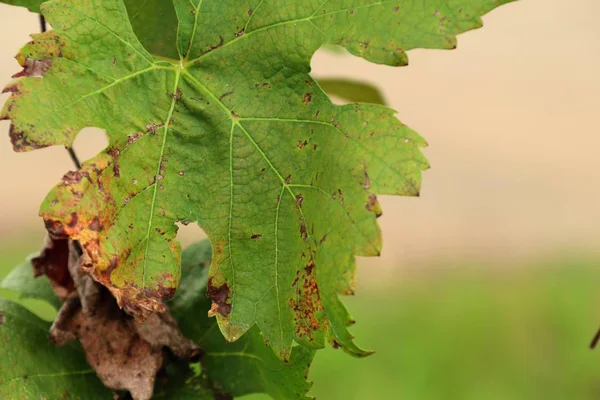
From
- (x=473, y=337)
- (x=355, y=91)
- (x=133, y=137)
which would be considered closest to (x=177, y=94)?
(x=133, y=137)

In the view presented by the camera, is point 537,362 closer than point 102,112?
No

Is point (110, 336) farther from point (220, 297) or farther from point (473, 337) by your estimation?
point (473, 337)

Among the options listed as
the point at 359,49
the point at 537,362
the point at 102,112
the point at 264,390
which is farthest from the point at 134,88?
the point at 537,362

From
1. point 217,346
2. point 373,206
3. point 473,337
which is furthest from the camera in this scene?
point 473,337

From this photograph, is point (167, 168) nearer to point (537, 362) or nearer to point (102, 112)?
point (102, 112)

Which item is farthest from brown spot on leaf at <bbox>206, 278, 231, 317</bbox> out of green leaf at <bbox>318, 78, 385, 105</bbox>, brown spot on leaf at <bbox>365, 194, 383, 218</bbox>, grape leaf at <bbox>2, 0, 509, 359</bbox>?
green leaf at <bbox>318, 78, 385, 105</bbox>
